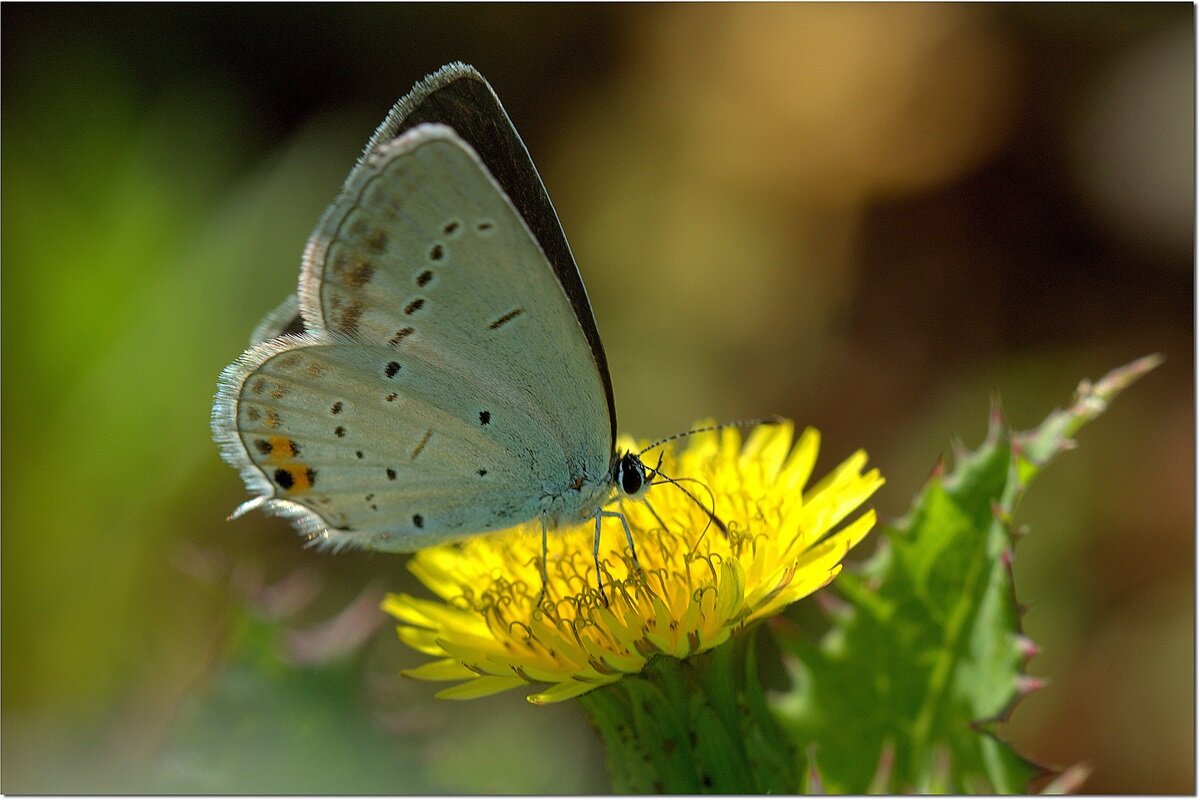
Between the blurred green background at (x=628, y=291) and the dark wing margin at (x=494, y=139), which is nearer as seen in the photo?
the dark wing margin at (x=494, y=139)

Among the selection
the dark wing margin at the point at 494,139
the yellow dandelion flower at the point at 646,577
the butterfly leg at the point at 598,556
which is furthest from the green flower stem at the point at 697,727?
the dark wing margin at the point at 494,139

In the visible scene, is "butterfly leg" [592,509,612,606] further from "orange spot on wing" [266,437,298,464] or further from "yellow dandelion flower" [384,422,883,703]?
"orange spot on wing" [266,437,298,464]

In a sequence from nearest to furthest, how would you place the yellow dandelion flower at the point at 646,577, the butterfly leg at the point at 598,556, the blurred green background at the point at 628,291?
1. the yellow dandelion flower at the point at 646,577
2. the butterfly leg at the point at 598,556
3. the blurred green background at the point at 628,291

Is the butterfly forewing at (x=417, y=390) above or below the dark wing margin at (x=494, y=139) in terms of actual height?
below

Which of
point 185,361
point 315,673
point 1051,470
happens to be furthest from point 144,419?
point 1051,470

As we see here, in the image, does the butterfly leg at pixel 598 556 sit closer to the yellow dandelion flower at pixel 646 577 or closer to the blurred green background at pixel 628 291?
the yellow dandelion flower at pixel 646 577

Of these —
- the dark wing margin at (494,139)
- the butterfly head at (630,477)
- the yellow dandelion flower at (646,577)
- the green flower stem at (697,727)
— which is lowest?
the green flower stem at (697,727)

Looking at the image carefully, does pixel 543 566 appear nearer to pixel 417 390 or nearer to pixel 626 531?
pixel 626 531

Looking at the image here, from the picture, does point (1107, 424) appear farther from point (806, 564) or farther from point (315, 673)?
point (315, 673)

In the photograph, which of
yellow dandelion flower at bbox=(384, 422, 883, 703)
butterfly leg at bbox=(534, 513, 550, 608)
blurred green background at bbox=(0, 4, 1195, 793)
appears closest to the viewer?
yellow dandelion flower at bbox=(384, 422, 883, 703)

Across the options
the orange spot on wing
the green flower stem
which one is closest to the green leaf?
the green flower stem
